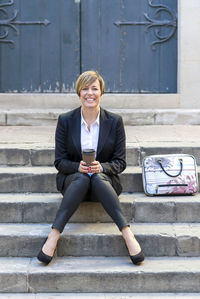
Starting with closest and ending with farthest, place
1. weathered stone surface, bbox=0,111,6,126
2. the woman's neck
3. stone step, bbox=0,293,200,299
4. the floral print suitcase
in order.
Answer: stone step, bbox=0,293,200,299 → the woman's neck → the floral print suitcase → weathered stone surface, bbox=0,111,6,126

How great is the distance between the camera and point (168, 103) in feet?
21.9

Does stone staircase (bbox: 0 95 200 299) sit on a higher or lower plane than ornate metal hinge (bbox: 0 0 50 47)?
lower

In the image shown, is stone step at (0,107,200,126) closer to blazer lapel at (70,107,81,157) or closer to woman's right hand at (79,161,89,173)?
blazer lapel at (70,107,81,157)

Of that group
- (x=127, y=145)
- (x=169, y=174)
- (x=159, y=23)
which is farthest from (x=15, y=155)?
(x=159, y=23)

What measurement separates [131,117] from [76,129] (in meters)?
2.27

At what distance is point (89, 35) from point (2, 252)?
350cm

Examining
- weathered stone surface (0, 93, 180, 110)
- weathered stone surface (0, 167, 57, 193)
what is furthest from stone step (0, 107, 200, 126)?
weathered stone surface (0, 167, 57, 193)

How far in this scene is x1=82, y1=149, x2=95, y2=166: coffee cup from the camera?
380 cm

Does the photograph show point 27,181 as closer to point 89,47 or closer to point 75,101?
point 75,101

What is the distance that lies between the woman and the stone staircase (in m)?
0.15

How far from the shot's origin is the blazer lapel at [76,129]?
13.6ft

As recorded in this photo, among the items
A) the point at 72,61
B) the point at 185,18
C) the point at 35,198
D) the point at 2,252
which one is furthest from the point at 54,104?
the point at 2,252

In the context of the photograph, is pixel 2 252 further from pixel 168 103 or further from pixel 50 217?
pixel 168 103

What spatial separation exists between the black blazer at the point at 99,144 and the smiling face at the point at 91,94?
150 mm
